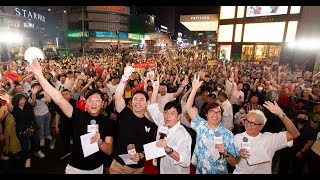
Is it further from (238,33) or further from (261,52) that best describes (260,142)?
(238,33)

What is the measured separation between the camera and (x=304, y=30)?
57.3ft

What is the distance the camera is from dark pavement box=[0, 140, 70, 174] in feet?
17.5

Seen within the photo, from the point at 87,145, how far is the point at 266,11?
21401 millimetres

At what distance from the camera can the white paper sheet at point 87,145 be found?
9.69 ft

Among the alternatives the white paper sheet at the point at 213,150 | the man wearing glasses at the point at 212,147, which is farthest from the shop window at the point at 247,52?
the white paper sheet at the point at 213,150

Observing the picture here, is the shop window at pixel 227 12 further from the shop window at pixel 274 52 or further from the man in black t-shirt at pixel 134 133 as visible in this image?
the man in black t-shirt at pixel 134 133

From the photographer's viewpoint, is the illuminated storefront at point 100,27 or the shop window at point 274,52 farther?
the illuminated storefront at point 100,27

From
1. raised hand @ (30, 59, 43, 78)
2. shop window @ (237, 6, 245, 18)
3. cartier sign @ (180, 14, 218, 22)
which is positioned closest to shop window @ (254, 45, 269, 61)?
shop window @ (237, 6, 245, 18)

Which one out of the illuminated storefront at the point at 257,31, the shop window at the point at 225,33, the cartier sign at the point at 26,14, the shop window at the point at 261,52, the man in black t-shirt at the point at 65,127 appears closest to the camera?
the man in black t-shirt at the point at 65,127

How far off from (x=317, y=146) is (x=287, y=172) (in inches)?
44.5

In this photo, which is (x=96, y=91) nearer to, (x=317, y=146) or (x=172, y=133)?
(x=172, y=133)

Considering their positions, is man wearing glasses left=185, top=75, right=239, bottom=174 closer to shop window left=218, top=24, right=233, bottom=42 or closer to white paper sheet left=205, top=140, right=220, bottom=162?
white paper sheet left=205, top=140, right=220, bottom=162

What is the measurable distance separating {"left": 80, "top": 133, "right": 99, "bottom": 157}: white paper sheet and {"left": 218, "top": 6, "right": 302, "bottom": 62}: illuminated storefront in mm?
19362

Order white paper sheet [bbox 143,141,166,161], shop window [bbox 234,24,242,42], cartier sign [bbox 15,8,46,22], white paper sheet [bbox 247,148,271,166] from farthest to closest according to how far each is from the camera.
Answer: shop window [bbox 234,24,242,42] → cartier sign [bbox 15,8,46,22] → white paper sheet [bbox 247,148,271,166] → white paper sheet [bbox 143,141,166,161]
